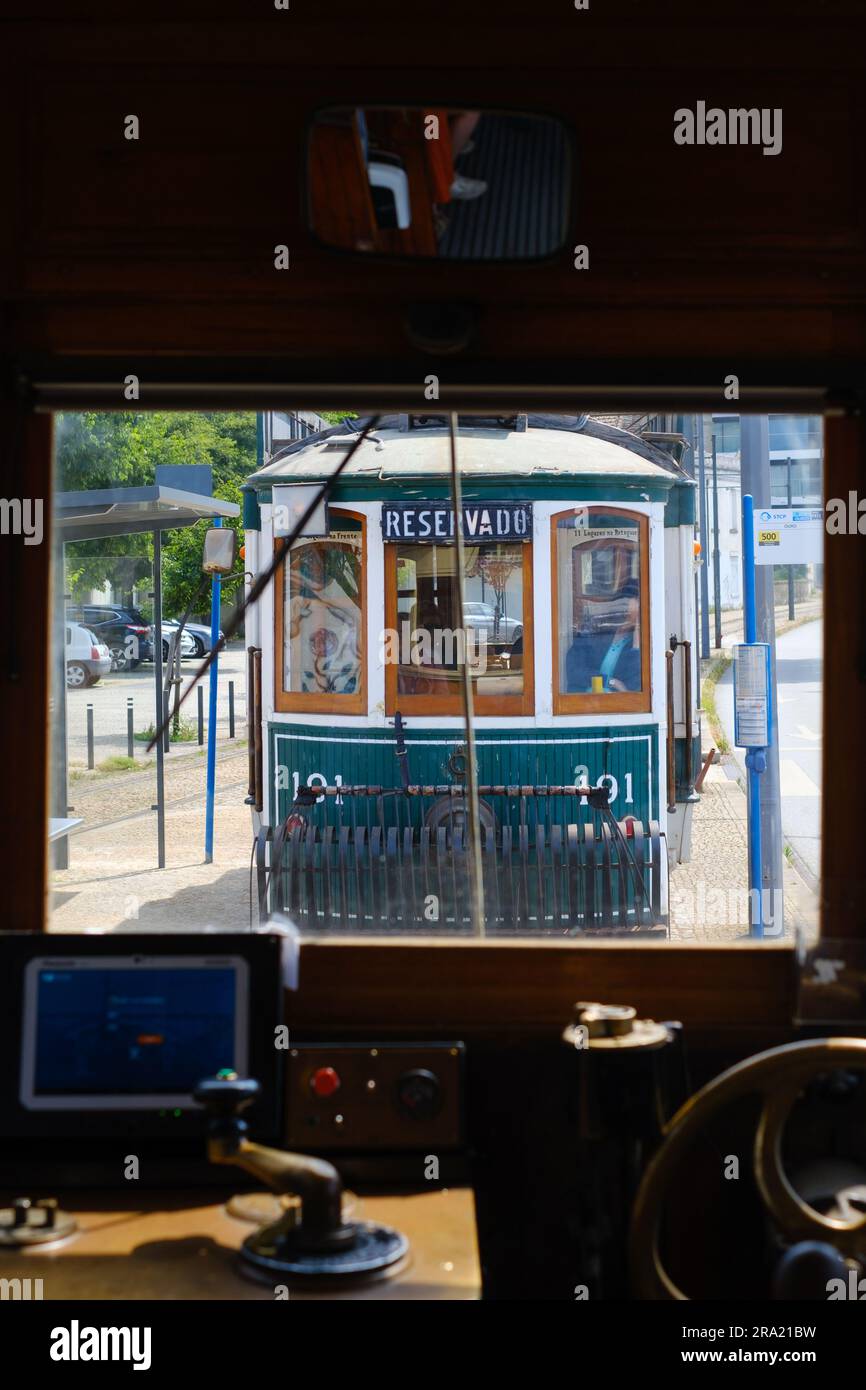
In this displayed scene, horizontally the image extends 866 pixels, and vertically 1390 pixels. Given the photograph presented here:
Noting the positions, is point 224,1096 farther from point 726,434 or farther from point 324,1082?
point 726,434

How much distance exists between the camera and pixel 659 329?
185cm

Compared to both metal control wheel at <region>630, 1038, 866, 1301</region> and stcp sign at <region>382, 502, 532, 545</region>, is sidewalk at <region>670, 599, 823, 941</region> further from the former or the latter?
stcp sign at <region>382, 502, 532, 545</region>

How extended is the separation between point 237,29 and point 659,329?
27.8 inches

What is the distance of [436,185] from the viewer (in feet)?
5.97

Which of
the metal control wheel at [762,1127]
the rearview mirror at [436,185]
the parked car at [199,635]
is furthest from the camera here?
the parked car at [199,635]

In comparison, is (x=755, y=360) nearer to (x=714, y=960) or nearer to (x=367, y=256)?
(x=367, y=256)

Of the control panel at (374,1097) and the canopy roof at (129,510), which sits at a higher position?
the canopy roof at (129,510)

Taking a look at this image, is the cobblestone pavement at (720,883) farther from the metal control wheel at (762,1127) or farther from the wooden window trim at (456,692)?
the wooden window trim at (456,692)

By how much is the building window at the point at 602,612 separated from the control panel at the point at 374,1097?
4.40 metres

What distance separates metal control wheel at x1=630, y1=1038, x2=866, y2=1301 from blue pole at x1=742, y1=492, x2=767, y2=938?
45.7 inches

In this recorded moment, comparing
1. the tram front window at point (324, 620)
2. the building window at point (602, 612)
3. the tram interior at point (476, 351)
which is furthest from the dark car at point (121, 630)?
the building window at point (602, 612)

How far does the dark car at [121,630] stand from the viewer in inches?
90.0

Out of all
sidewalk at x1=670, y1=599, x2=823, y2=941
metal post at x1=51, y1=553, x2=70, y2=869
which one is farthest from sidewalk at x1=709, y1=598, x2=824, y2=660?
metal post at x1=51, y1=553, x2=70, y2=869

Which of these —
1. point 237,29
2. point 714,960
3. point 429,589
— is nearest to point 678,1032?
→ point 714,960
